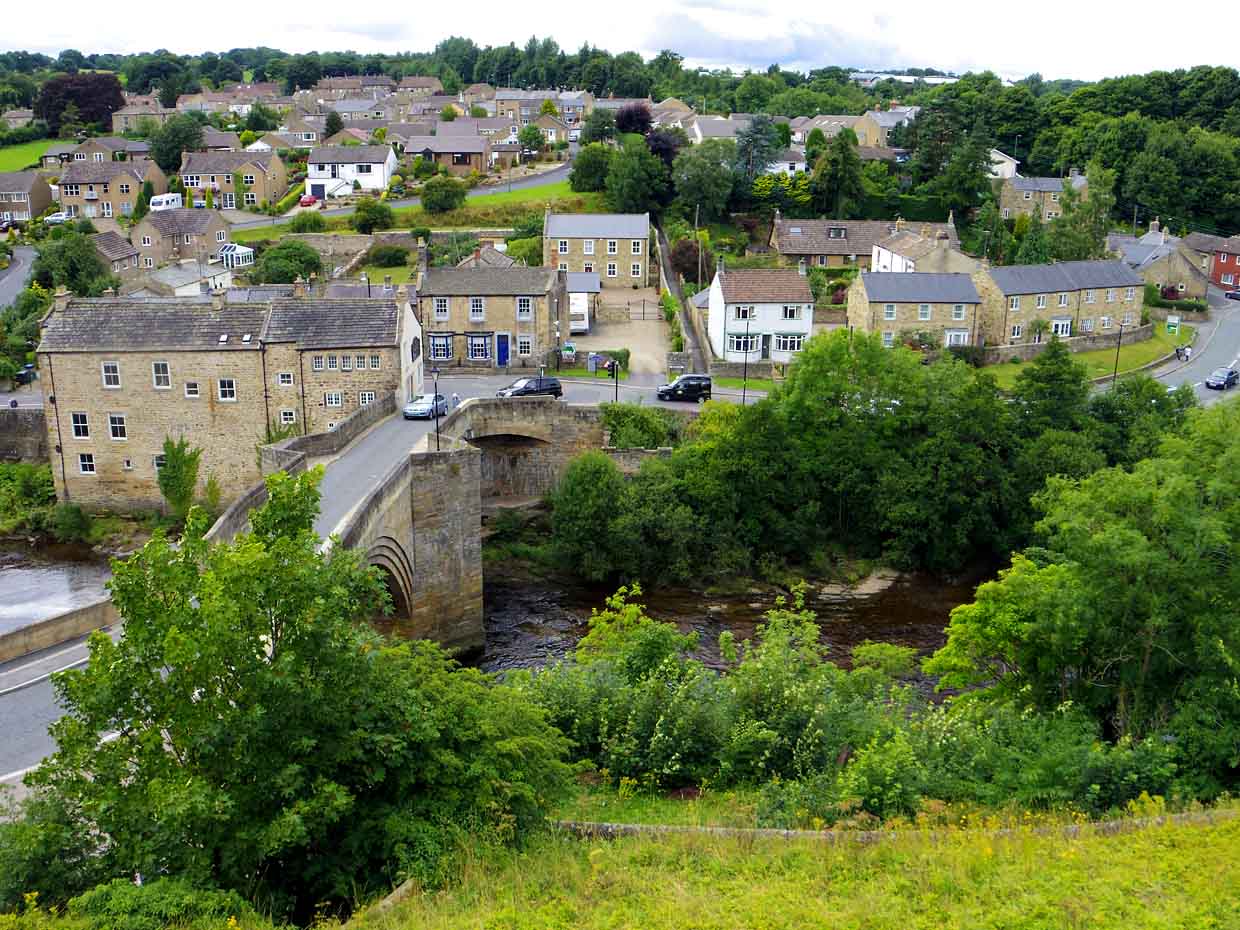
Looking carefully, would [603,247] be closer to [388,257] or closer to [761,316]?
[388,257]

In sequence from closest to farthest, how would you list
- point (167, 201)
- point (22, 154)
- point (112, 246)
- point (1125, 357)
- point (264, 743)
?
1. point (264, 743)
2. point (1125, 357)
3. point (112, 246)
4. point (167, 201)
5. point (22, 154)

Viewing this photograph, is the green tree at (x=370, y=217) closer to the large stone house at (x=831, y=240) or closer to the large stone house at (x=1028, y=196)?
the large stone house at (x=831, y=240)

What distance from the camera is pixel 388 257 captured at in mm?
79938

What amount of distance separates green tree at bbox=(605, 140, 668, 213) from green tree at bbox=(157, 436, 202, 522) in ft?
168

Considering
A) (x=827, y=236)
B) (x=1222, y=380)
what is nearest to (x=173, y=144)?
(x=827, y=236)

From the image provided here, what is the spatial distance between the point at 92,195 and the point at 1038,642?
328 feet

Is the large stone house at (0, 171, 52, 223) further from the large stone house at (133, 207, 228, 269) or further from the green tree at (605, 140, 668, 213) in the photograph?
the green tree at (605, 140, 668, 213)

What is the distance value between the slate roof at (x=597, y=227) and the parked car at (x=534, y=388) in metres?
27.5

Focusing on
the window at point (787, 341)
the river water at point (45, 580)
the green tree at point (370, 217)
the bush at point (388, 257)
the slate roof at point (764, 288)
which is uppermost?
the green tree at point (370, 217)

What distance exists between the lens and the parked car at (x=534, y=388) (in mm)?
48094

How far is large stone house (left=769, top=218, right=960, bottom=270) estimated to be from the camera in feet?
262

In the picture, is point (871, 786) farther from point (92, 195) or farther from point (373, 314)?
point (92, 195)

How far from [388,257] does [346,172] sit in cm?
2422

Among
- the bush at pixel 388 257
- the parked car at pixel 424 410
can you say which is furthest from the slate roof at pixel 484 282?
the bush at pixel 388 257
